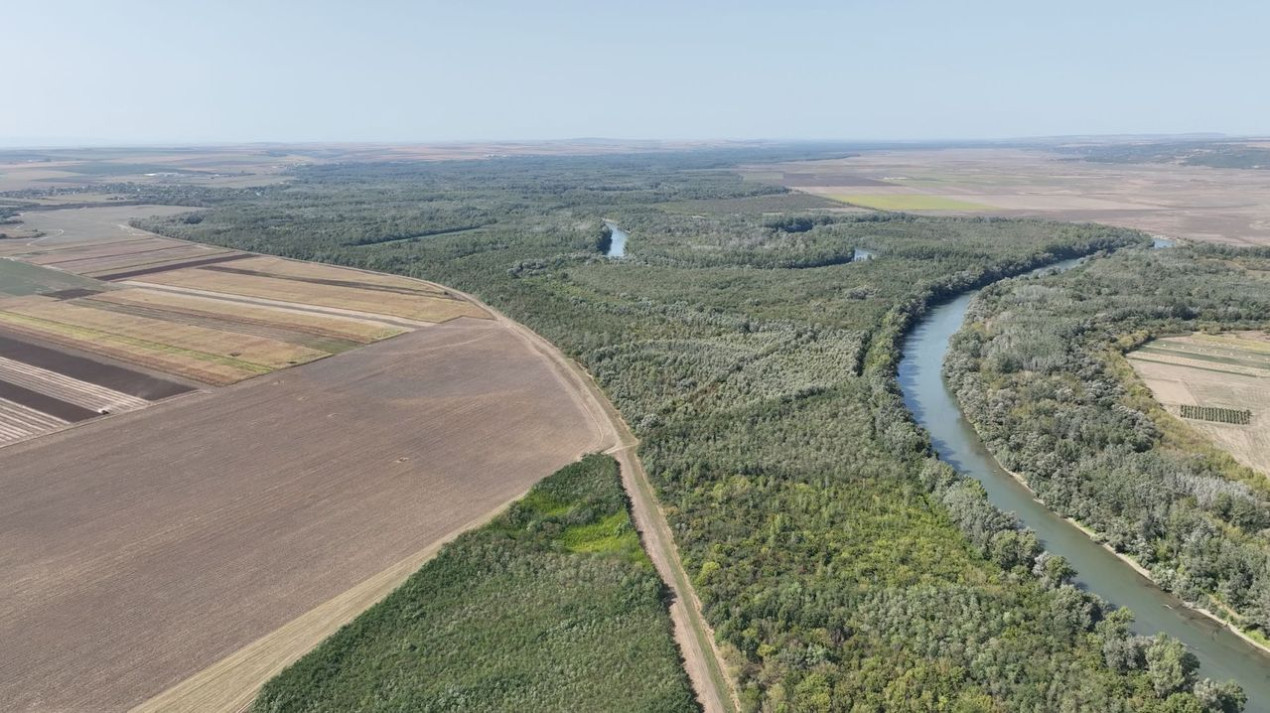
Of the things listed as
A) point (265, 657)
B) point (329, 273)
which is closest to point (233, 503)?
point (265, 657)

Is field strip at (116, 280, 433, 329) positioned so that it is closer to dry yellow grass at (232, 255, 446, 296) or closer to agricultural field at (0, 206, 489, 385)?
agricultural field at (0, 206, 489, 385)

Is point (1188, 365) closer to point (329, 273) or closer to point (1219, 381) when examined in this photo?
point (1219, 381)

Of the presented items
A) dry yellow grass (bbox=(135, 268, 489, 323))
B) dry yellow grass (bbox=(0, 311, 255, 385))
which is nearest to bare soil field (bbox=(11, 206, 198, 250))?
dry yellow grass (bbox=(135, 268, 489, 323))

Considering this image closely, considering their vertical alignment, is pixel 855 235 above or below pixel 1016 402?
above

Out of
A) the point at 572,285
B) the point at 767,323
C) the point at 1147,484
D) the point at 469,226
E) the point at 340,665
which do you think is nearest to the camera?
the point at 340,665

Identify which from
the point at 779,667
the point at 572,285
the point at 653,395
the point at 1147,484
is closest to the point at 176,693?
the point at 779,667

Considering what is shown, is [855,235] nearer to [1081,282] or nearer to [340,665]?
[1081,282]

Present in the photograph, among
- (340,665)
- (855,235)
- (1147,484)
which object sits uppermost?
(855,235)

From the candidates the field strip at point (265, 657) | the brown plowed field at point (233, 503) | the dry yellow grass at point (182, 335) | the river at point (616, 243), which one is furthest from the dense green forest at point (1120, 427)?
the river at point (616, 243)
